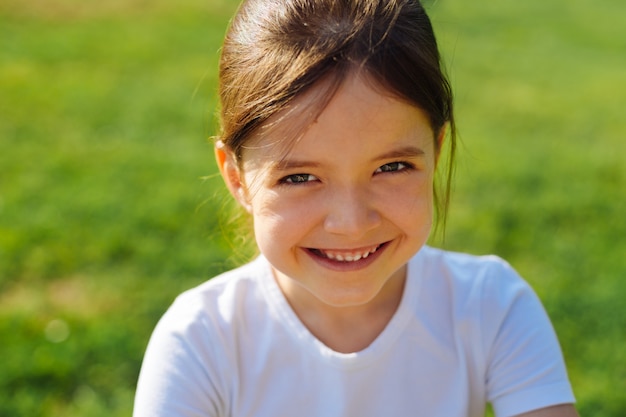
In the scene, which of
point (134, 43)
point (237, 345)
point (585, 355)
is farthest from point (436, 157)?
point (134, 43)

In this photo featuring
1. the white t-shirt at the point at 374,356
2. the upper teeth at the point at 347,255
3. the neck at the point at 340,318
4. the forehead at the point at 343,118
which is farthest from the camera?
the neck at the point at 340,318

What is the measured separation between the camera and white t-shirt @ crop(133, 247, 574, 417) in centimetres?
218

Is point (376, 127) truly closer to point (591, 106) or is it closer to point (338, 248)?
point (338, 248)

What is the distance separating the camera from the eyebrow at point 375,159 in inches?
76.4

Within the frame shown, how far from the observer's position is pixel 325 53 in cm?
191

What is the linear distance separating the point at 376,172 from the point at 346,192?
9 cm

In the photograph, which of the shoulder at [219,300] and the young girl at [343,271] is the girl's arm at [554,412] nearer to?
the young girl at [343,271]

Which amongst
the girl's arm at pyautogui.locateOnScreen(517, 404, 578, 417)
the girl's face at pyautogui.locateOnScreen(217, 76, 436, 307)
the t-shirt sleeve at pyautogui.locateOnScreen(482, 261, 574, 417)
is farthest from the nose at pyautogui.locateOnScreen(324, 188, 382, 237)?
the girl's arm at pyautogui.locateOnScreen(517, 404, 578, 417)

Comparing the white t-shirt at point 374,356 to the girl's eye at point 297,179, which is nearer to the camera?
the girl's eye at point 297,179

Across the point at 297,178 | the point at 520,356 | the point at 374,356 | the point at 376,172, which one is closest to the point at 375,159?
the point at 376,172

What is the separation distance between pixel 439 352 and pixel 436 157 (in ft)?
1.64

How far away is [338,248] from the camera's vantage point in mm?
2016

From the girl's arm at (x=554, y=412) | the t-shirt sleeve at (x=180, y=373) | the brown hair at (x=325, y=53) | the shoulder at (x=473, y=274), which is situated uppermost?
the brown hair at (x=325, y=53)

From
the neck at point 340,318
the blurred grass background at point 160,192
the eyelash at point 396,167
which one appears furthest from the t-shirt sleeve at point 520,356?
the blurred grass background at point 160,192
